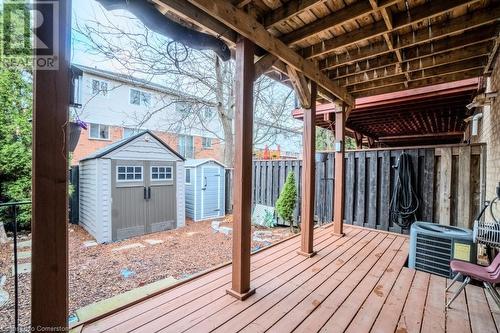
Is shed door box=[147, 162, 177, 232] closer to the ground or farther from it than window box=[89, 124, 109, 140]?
closer to the ground

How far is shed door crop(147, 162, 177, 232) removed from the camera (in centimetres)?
634

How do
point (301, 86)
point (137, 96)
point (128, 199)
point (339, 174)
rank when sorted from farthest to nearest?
point (137, 96) < point (128, 199) < point (339, 174) < point (301, 86)

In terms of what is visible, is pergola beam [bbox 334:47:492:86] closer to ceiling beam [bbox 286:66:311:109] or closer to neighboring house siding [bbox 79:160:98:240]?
ceiling beam [bbox 286:66:311:109]

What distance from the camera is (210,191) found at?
794cm

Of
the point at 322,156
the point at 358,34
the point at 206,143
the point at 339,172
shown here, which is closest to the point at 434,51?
the point at 358,34

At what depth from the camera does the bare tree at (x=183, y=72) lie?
548cm

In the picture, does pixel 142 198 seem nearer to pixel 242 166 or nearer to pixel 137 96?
pixel 242 166

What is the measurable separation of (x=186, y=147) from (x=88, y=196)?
7.86 m

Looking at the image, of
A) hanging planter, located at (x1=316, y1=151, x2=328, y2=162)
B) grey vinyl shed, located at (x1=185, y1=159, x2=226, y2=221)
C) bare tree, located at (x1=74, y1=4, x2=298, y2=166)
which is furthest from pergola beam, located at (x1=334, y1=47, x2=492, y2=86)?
grey vinyl shed, located at (x1=185, y1=159, x2=226, y2=221)

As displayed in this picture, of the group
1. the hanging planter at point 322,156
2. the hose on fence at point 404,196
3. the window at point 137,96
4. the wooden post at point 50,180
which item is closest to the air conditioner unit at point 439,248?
the hose on fence at point 404,196

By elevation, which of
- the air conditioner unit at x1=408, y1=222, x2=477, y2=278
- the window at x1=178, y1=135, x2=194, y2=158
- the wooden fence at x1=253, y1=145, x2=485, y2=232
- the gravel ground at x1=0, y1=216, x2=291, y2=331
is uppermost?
the window at x1=178, y1=135, x2=194, y2=158

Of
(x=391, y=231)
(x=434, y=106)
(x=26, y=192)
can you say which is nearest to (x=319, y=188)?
(x=391, y=231)

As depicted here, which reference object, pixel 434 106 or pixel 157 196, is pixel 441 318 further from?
pixel 157 196

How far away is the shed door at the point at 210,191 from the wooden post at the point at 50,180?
6449 millimetres
